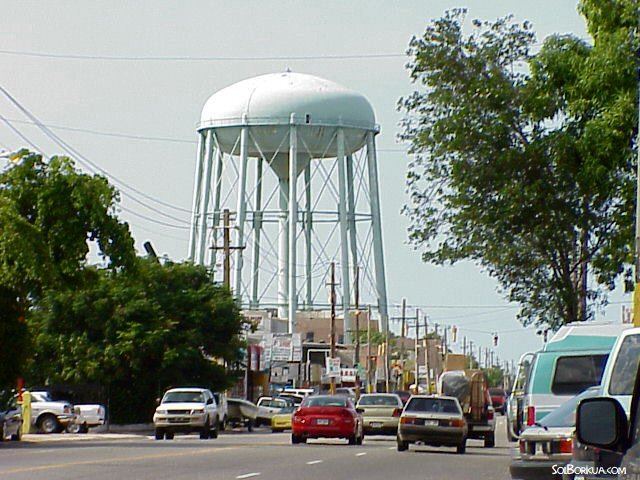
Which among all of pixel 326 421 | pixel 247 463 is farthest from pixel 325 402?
pixel 247 463

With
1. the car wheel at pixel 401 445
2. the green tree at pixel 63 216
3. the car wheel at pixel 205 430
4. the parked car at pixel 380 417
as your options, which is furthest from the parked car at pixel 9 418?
the car wheel at pixel 401 445

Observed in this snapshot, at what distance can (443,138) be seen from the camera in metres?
34.9

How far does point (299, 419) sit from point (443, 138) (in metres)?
9.13

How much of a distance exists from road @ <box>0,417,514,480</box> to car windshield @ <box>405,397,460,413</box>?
1.03 meters

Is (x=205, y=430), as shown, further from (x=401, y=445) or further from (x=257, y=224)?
(x=257, y=224)

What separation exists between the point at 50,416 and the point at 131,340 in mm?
7806

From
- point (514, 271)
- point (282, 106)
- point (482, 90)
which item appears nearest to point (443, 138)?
point (482, 90)

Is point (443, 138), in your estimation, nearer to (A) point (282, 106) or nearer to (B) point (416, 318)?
(A) point (282, 106)

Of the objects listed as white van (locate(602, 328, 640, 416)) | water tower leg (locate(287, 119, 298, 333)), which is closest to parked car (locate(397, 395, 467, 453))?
white van (locate(602, 328, 640, 416))

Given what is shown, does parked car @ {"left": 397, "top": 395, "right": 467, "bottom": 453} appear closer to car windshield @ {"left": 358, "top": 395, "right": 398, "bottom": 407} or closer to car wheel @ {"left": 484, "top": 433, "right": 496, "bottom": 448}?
car wheel @ {"left": 484, "top": 433, "right": 496, "bottom": 448}

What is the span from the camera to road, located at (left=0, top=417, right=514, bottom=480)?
2350 centimetres

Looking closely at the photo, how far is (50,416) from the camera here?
5022cm

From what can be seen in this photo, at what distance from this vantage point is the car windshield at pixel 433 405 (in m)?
35.8

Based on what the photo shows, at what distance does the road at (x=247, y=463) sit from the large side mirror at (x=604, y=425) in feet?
50.8
